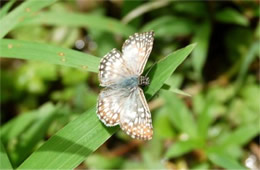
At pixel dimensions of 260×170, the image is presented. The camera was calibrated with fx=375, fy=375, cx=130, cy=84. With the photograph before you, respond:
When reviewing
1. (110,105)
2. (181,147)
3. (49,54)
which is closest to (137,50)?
(110,105)

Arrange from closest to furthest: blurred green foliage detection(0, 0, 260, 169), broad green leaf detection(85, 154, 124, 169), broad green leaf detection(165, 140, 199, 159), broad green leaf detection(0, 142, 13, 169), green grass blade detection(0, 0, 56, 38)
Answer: broad green leaf detection(0, 142, 13, 169), green grass blade detection(0, 0, 56, 38), broad green leaf detection(165, 140, 199, 159), blurred green foliage detection(0, 0, 260, 169), broad green leaf detection(85, 154, 124, 169)

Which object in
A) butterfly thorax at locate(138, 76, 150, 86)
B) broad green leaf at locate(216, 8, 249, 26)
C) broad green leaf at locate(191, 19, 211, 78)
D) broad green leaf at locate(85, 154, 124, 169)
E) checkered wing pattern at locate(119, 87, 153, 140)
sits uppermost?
butterfly thorax at locate(138, 76, 150, 86)

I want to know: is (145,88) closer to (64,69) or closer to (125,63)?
(125,63)

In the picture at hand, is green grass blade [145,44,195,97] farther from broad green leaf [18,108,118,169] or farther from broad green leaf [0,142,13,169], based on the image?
broad green leaf [0,142,13,169]

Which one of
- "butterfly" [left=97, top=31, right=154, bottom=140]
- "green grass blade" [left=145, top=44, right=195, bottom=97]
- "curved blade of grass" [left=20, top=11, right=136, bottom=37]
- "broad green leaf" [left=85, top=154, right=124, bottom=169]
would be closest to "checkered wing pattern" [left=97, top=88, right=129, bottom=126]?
"butterfly" [left=97, top=31, right=154, bottom=140]

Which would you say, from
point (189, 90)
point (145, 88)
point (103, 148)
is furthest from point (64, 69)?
point (145, 88)

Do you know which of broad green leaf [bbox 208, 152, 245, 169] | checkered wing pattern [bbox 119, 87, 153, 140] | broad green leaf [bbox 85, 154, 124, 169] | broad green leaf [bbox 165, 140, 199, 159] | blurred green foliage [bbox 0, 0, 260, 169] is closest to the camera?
checkered wing pattern [bbox 119, 87, 153, 140]

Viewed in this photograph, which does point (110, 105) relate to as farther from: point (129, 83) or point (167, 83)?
point (167, 83)
